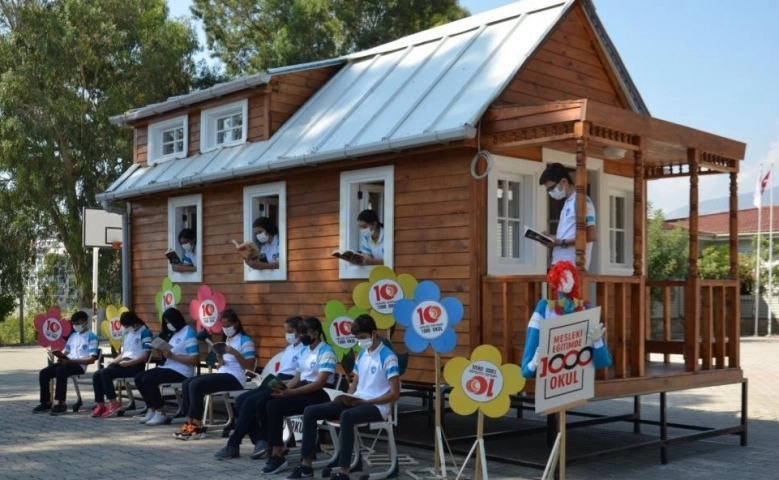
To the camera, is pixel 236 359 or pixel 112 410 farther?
pixel 112 410

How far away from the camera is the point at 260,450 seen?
9.59 m

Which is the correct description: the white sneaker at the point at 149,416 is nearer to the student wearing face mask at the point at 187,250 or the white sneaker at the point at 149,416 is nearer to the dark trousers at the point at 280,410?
the student wearing face mask at the point at 187,250

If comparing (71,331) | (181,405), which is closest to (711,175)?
(181,405)

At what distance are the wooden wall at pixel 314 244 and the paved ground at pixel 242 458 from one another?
1.90 meters

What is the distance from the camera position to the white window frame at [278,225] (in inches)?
480

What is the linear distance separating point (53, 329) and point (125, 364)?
190 centimetres

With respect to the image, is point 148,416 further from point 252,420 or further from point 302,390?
point 302,390

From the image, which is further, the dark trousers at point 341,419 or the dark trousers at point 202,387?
the dark trousers at point 202,387

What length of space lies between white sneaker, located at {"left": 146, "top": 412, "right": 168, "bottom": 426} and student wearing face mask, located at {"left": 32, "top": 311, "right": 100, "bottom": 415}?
152cm

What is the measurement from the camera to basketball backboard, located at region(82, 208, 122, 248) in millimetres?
17094

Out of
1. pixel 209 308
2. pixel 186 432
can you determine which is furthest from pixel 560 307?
pixel 209 308

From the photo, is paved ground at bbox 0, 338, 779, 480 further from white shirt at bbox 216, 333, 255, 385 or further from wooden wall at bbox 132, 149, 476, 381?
wooden wall at bbox 132, 149, 476, 381

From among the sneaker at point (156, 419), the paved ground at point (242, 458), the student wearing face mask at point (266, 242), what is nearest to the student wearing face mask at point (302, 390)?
the paved ground at point (242, 458)

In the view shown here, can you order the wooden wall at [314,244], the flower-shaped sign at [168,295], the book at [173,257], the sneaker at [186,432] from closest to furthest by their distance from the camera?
the wooden wall at [314,244]
the sneaker at [186,432]
the flower-shaped sign at [168,295]
the book at [173,257]
